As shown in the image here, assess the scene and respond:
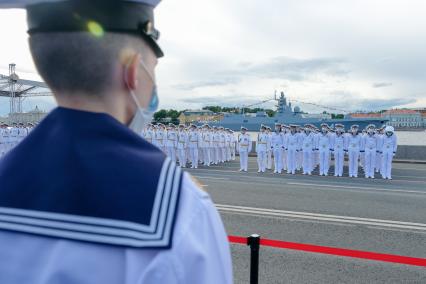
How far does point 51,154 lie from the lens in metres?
0.99

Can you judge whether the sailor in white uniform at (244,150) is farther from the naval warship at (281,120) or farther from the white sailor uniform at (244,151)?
the naval warship at (281,120)

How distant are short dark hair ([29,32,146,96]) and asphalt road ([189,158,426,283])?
3882 mm

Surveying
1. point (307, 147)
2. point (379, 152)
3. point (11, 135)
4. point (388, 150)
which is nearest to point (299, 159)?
point (307, 147)

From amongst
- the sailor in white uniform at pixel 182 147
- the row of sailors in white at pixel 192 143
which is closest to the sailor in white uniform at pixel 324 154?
Result: the row of sailors in white at pixel 192 143

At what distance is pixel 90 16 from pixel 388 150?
52.9ft

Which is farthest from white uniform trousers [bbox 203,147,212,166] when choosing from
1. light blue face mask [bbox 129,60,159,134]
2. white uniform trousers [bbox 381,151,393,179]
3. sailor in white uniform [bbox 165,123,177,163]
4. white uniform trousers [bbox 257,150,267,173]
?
light blue face mask [bbox 129,60,159,134]

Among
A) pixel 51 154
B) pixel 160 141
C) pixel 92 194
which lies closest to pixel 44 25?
pixel 51 154

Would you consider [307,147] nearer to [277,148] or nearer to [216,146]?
[277,148]

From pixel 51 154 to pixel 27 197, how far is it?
0.12m

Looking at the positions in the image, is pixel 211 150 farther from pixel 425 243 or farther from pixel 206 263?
pixel 206 263

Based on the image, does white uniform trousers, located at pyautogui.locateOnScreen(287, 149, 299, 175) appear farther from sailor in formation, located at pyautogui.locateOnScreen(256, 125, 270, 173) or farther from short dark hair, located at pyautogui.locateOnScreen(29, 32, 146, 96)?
short dark hair, located at pyautogui.locateOnScreen(29, 32, 146, 96)

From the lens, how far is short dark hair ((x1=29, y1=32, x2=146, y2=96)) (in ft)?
3.34

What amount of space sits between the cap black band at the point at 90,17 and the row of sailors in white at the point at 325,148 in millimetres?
15680

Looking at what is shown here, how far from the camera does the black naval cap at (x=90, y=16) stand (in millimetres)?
1009
